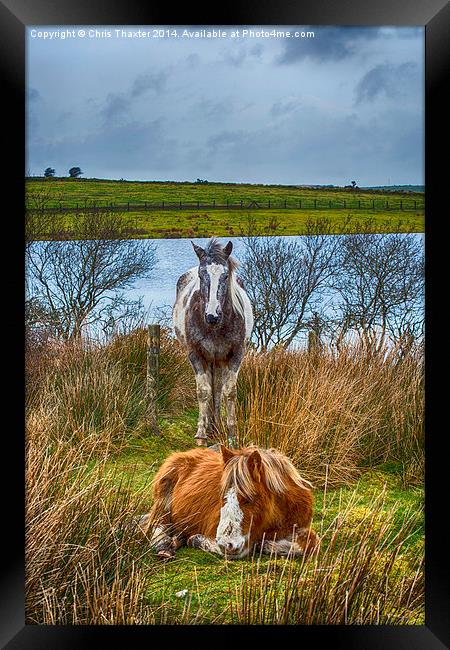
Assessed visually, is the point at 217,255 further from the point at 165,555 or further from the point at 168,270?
the point at 165,555

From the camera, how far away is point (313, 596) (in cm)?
392

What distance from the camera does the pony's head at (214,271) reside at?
4.23 meters

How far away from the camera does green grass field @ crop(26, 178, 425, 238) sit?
13.8 feet

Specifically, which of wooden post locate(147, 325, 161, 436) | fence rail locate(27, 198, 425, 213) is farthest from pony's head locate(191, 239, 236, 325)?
wooden post locate(147, 325, 161, 436)

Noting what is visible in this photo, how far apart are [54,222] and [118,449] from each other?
1277 millimetres

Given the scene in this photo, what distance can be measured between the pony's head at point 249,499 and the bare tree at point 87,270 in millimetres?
1030

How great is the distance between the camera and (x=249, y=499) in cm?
394

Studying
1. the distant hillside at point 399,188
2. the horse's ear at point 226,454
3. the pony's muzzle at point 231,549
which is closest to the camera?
the pony's muzzle at point 231,549

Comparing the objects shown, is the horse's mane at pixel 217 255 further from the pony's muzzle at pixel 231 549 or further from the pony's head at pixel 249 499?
the pony's muzzle at pixel 231 549

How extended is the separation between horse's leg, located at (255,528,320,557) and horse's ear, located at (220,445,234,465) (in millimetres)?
441

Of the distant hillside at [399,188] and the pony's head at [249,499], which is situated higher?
the distant hillside at [399,188]
